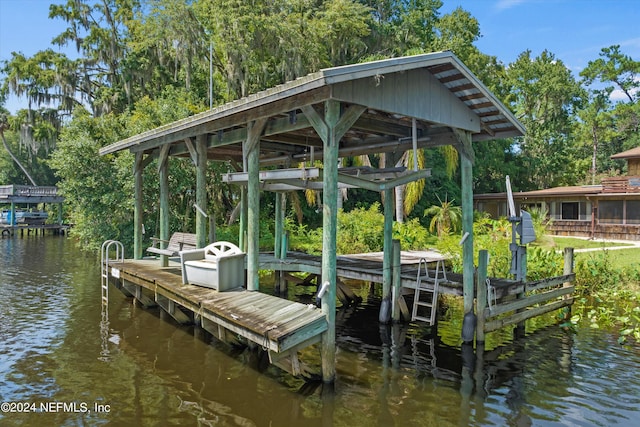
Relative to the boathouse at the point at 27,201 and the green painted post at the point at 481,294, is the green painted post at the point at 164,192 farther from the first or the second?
the boathouse at the point at 27,201

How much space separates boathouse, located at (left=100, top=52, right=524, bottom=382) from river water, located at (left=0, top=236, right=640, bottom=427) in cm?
79

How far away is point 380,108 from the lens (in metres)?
7.21

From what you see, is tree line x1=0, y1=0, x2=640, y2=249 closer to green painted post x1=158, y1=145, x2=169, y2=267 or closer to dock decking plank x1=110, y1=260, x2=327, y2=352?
green painted post x1=158, y1=145, x2=169, y2=267

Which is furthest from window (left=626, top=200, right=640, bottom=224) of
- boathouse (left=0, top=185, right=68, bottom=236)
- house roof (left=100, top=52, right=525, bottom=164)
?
boathouse (left=0, top=185, right=68, bottom=236)

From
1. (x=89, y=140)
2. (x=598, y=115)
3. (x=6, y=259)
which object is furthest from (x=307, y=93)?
(x=598, y=115)

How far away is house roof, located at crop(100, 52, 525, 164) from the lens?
6.74m

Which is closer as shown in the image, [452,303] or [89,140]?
[452,303]

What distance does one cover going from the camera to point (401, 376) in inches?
292

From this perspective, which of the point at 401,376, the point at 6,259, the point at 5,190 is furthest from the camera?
the point at 5,190

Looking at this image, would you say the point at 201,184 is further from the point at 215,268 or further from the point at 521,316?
the point at 521,316

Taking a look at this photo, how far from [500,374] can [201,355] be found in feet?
16.9

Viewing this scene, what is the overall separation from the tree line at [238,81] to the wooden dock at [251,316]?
607cm

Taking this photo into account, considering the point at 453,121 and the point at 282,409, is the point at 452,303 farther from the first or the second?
the point at 282,409

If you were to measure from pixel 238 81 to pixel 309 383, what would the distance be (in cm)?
1848
